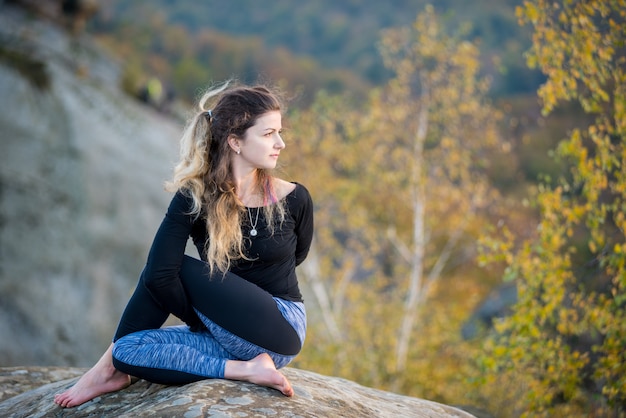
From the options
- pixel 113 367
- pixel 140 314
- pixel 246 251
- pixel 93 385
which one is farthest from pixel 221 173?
pixel 93 385

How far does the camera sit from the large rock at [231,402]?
10.4ft

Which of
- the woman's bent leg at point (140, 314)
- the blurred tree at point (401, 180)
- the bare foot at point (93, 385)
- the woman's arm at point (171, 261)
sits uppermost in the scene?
the blurred tree at point (401, 180)

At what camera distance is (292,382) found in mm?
3750

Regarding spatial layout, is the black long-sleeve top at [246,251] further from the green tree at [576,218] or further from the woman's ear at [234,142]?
the green tree at [576,218]

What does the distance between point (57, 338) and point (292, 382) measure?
8461mm

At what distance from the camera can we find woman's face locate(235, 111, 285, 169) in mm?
3723

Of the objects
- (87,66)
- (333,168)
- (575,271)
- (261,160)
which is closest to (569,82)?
(575,271)

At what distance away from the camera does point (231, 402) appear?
322 cm

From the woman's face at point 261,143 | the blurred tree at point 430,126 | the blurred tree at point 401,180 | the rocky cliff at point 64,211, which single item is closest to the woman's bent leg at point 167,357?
the woman's face at point 261,143

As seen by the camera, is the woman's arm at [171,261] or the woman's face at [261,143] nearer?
the woman's arm at [171,261]

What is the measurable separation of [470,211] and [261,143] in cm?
944

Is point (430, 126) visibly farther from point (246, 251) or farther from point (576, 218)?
point (246, 251)

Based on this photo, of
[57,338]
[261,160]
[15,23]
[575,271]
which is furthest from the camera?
[15,23]

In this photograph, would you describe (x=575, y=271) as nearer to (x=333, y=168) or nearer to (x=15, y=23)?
(x=333, y=168)
